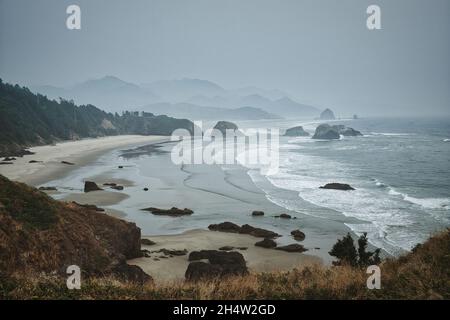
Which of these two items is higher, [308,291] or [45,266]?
[308,291]

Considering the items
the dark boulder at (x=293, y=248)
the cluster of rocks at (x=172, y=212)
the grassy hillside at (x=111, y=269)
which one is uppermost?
the grassy hillside at (x=111, y=269)

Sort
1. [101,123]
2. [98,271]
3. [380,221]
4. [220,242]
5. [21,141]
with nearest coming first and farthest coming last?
[98,271] → [220,242] → [380,221] → [21,141] → [101,123]

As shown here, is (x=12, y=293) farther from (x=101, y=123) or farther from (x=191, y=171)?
(x=101, y=123)

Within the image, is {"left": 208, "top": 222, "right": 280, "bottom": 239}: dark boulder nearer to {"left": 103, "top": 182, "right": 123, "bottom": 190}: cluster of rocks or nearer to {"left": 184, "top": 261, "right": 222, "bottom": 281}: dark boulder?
{"left": 184, "top": 261, "right": 222, "bottom": 281}: dark boulder

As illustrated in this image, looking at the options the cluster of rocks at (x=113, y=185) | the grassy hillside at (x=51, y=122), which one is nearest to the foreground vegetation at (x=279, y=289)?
the cluster of rocks at (x=113, y=185)

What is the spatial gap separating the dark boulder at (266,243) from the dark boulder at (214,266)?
4.90 metres

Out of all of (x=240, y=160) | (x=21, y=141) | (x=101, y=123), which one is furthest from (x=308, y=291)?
(x=101, y=123)

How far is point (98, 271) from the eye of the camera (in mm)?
16453

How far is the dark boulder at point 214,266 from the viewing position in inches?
674

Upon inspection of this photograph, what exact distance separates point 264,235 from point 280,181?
23.6 metres

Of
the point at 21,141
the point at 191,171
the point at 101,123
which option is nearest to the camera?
the point at 191,171

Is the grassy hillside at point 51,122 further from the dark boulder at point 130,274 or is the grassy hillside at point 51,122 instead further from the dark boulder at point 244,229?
the dark boulder at point 130,274

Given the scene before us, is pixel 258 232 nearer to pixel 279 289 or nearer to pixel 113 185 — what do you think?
pixel 279 289

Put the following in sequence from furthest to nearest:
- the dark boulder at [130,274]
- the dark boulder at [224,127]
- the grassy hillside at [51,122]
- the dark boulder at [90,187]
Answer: the dark boulder at [224,127] < the grassy hillside at [51,122] < the dark boulder at [90,187] < the dark boulder at [130,274]
